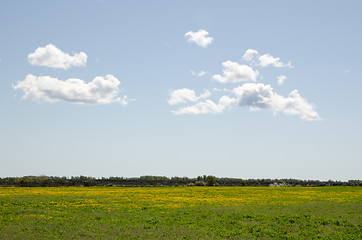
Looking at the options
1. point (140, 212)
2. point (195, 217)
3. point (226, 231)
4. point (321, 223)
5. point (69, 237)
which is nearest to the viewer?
point (69, 237)

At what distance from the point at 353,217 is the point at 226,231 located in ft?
51.7

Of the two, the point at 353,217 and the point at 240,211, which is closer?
the point at 353,217

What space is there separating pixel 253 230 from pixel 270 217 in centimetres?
598

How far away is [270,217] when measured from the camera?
1394 inches

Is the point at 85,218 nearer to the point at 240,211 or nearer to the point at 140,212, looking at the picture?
the point at 140,212

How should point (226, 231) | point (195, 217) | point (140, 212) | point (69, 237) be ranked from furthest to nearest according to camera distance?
point (140, 212) → point (195, 217) → point (226, 231) → point (69, 237)

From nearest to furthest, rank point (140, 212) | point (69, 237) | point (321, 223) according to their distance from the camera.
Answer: point (69, 237), point (321, 223), point (140, 212)

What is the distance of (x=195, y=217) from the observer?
35.2 metres

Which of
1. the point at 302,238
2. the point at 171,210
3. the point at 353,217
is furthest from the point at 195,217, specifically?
the point at 353,217

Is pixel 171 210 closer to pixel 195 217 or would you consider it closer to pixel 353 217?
pixel 195 217

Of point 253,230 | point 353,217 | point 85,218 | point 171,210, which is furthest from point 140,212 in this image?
point 353,217

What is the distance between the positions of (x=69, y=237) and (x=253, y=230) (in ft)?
51.8

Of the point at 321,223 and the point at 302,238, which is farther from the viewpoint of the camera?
the point at 321,223

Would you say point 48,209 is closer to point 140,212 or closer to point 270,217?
point 140,212
